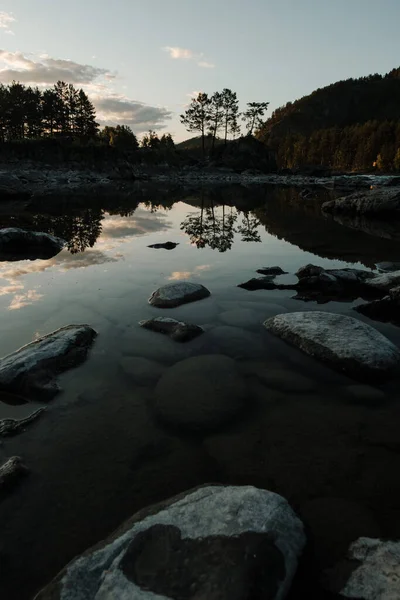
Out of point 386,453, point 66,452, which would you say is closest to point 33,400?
point 66,452

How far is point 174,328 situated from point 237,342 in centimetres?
109

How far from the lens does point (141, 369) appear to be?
16.6 ft

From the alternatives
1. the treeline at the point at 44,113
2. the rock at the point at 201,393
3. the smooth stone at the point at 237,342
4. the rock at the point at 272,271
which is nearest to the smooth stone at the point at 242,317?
the smooth stone at the point at 237,342

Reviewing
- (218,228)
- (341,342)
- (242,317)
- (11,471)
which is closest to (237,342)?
(242,317)

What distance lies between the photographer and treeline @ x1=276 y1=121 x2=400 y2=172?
100750 millimetres

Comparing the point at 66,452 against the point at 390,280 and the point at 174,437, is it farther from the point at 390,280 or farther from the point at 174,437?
the point at 390,280

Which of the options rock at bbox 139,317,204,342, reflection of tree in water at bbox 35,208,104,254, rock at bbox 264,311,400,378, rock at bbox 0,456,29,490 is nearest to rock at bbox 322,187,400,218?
reflection of tree in water at bbox 35,208,104,254

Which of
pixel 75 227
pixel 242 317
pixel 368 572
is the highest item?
pixel 368 572

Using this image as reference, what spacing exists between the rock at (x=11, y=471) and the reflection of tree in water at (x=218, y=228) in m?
10.4

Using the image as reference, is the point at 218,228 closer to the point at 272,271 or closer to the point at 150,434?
the point at 272,271

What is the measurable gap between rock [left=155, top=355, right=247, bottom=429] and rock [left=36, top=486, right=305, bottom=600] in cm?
Result: 139

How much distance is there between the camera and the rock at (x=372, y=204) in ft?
73.6

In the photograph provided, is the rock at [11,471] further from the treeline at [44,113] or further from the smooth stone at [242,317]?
the treeline at [44,113]

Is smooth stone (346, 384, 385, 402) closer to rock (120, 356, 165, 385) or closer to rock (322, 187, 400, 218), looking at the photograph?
rock (120, 356, 165, 385)
